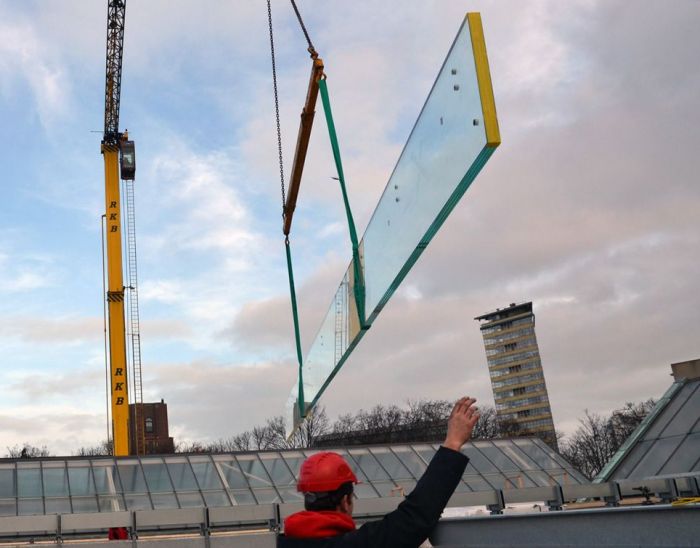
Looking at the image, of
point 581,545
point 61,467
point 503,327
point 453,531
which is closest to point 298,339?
point 453,531

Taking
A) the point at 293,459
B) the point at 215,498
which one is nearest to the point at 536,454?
the point at 293,459

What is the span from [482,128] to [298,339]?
9.73 meters

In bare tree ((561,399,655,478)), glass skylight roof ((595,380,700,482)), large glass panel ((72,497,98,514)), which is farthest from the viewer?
bare tree ((561,399,655,478))

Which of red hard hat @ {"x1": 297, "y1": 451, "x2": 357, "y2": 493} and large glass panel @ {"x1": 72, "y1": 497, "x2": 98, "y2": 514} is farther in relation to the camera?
large glass panel @ {"x1": 72, "y1": 497, "x2": 98, "y2": 514}

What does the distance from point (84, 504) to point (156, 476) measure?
246 cm

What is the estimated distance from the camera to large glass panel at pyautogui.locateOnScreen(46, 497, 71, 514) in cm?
2197

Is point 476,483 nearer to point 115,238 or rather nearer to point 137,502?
point 137,502

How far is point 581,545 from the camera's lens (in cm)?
479

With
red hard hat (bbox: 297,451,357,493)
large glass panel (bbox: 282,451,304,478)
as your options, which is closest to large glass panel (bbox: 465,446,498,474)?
large glass panel (bbox: 282,451,304,478)

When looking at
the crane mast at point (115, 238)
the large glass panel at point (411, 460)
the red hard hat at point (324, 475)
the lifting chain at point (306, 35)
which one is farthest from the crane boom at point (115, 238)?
the red hard hat at point (324, 475)

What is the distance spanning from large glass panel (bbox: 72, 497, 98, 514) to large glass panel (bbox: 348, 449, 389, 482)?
27.7 feet

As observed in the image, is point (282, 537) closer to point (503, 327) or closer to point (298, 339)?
point (298, 339)

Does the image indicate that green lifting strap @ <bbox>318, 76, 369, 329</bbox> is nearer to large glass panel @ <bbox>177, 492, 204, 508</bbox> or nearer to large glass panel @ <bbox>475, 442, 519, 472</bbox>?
large glass panel @ <bbox>177, 492, 204, 508</bbox>

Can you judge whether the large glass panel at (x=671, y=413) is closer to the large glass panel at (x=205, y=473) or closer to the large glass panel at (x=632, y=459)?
the large glass panel at (x=632, y=459)
